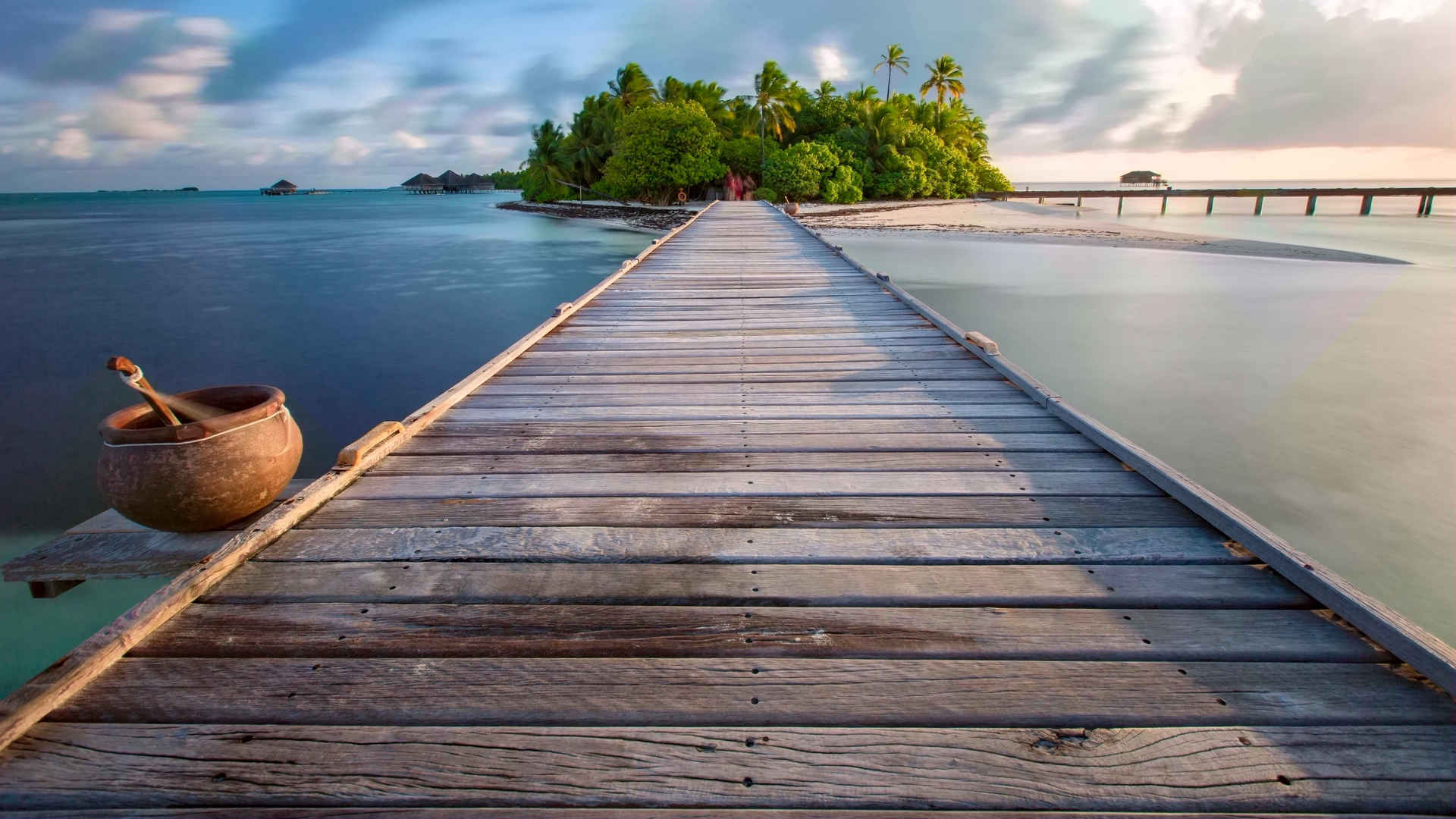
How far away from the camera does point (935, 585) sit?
1976 mm

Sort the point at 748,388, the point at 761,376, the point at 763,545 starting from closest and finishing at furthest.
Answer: the point at 763,545, the point at 748,388, the point at 761,376

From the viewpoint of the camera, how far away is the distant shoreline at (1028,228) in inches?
810

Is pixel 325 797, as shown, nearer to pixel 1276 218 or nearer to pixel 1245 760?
pixel 1245 760

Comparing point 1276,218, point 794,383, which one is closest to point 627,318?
point 794,383

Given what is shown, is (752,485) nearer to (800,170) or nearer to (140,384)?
(140,384)

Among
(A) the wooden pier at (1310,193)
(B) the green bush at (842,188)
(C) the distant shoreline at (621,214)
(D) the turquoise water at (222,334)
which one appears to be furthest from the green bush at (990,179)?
(D) the turquoise water at (222,334)

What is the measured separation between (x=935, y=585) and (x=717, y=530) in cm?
69

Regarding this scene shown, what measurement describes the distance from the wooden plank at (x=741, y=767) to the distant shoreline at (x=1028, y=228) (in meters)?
22.8

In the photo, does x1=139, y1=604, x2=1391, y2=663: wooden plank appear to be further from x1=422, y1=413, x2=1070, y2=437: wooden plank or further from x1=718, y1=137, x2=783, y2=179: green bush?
x1=718, y1=137, x2=783, y2=179: green bush

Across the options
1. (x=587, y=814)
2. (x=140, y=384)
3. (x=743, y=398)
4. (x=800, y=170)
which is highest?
(x=800, y=170)

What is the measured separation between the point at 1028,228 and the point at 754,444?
2781 cm

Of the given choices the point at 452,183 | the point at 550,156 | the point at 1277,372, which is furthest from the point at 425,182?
the point at 1277,372

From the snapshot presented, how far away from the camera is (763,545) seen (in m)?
2.20

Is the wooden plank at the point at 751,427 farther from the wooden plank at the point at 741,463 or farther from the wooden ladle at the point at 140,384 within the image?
the wooden ladle at the point at 140,384
